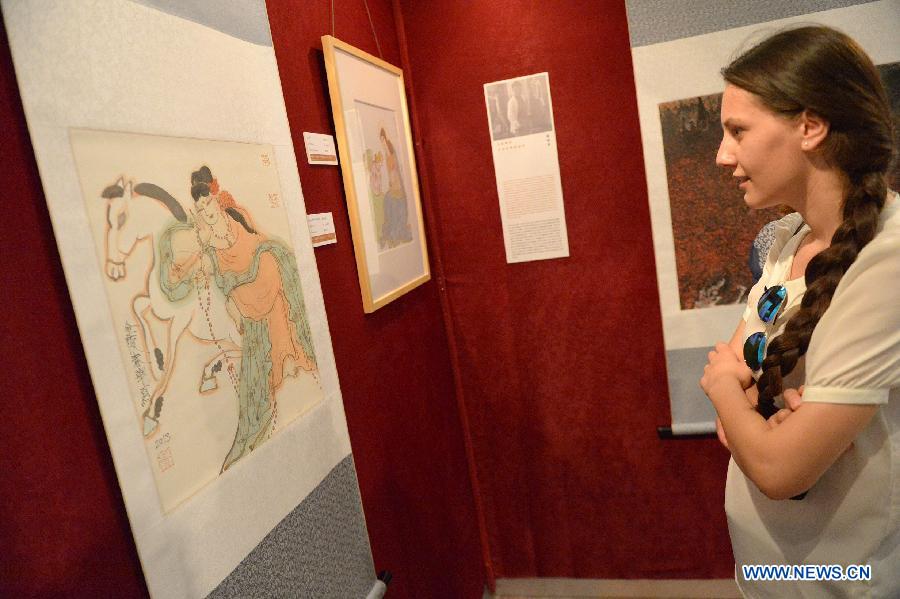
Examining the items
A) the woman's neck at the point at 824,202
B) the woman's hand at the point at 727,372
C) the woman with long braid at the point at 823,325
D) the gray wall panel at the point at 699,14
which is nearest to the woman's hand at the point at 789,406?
the woman with long braid at the point at 823,325

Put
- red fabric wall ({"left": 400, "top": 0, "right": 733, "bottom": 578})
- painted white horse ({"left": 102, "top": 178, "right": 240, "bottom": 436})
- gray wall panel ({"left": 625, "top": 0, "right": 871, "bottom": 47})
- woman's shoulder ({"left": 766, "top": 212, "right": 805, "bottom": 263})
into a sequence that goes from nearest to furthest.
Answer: painted white horse ({"left": 102, "top": 178, "right": 240, "bottom": 436}) < woman's shoulder ({"left": 766, "top": 212, "right": 805, "bottom": 263}) < gray wall panel ({"left": 625, "top": 0, "right": 871, "bottom": 47}) < red fabric wall ({"left": 400, "top": 0, "right": 733, "bottom": 578})

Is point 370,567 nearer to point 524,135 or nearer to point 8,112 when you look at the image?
point 8,112

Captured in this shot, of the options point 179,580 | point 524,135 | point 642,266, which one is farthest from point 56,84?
point 642,266

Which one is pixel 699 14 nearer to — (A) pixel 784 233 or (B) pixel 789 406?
(A) pixel 784 233

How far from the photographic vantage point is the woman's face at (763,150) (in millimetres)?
1220

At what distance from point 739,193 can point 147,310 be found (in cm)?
220

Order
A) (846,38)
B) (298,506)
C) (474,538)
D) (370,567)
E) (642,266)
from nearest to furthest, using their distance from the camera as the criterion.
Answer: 1. (846,38)
2. (298,506)
3. (370,567)
4. (642,266)
5. (474,538)

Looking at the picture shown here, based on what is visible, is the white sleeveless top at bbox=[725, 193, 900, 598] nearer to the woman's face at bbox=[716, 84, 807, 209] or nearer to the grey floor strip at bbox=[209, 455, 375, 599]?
→ the woman's face at bbox=[716, 84, 807, 209]

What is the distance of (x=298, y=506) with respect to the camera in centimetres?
141

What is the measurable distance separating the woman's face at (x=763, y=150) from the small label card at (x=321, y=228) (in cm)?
107

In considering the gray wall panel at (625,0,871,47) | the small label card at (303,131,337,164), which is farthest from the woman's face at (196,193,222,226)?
the gray wall panel at (625,0,871,47)

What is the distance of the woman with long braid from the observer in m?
1.08

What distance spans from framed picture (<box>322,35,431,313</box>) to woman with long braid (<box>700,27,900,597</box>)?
113 centimetres

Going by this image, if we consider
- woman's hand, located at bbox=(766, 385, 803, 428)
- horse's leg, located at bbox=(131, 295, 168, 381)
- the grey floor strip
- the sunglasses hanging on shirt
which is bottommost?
the grey floor strip
